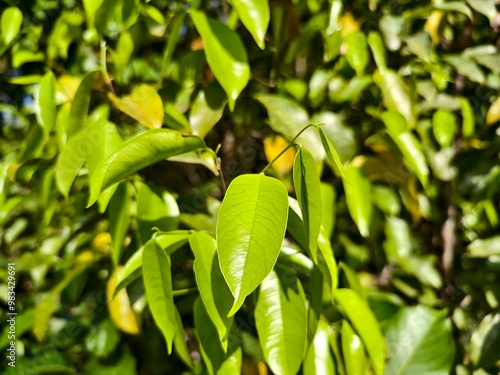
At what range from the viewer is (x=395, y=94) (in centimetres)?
116

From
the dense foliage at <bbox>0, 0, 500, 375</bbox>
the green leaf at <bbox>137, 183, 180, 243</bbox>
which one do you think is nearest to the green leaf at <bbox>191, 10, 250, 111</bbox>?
the dense foliage at <bbox>0, 0, 500, 375</bbox>

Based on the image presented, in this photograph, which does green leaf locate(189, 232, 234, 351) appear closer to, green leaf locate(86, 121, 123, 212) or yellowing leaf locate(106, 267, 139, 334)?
green leaf locate(86, 121, 123, 212)

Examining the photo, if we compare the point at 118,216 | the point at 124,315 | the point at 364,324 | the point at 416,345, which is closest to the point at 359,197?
the point at 364,324

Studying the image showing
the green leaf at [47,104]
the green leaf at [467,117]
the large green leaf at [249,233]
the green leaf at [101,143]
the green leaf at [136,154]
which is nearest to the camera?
the large green leaf at [249,233]

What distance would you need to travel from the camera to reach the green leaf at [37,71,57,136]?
1.04m

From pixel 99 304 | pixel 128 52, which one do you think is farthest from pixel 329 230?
pixel 99 304

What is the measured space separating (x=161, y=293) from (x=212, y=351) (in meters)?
0.16

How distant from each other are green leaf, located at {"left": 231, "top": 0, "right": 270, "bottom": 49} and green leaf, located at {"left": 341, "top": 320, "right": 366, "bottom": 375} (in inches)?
20.3

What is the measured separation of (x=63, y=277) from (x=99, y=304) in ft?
0.40

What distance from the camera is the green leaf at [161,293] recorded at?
742 millimetres

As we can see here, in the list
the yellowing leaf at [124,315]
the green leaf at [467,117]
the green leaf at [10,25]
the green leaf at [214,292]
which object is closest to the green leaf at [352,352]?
the green leaf at [214,292]

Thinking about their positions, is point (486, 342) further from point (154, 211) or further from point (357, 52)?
point (154, 211)

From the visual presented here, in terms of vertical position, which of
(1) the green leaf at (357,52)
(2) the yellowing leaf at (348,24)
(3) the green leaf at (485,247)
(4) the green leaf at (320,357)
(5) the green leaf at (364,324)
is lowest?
(3) the green leaf at (485,247)

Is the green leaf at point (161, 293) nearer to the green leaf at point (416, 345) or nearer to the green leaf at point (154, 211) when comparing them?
the green leaf at point (154, 211)
